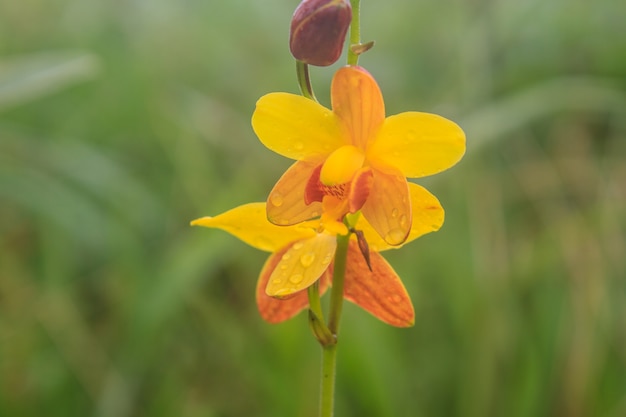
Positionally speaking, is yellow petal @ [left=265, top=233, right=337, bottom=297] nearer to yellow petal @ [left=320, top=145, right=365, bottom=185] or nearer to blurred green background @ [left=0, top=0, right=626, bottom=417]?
yellow petal @ [left=320, top=145, right=365, bottom=185]

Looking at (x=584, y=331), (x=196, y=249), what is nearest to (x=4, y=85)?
(x=196, y=249)

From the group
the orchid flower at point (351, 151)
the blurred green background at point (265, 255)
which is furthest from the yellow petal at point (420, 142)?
the blurred green background at point (265, 255)

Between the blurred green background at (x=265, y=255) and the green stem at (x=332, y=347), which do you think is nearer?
the green stem at (x=332, y=347)

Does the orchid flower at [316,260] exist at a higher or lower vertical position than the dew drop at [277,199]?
lower

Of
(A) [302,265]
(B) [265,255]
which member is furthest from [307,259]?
(B) [265,255]

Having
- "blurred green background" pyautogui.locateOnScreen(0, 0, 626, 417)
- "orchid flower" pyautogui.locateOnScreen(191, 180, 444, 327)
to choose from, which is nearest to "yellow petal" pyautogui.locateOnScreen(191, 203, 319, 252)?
"orchid flower" pyautogui.locateOnScreen(191, 180, 444, 327)

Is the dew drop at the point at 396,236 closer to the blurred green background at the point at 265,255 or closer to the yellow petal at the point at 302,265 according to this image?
the yellow petal at the point at 302,265

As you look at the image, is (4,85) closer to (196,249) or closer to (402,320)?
(196,249)

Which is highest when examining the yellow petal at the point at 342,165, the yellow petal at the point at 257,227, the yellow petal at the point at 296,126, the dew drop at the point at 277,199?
the yellow petal at the point at 296,126
